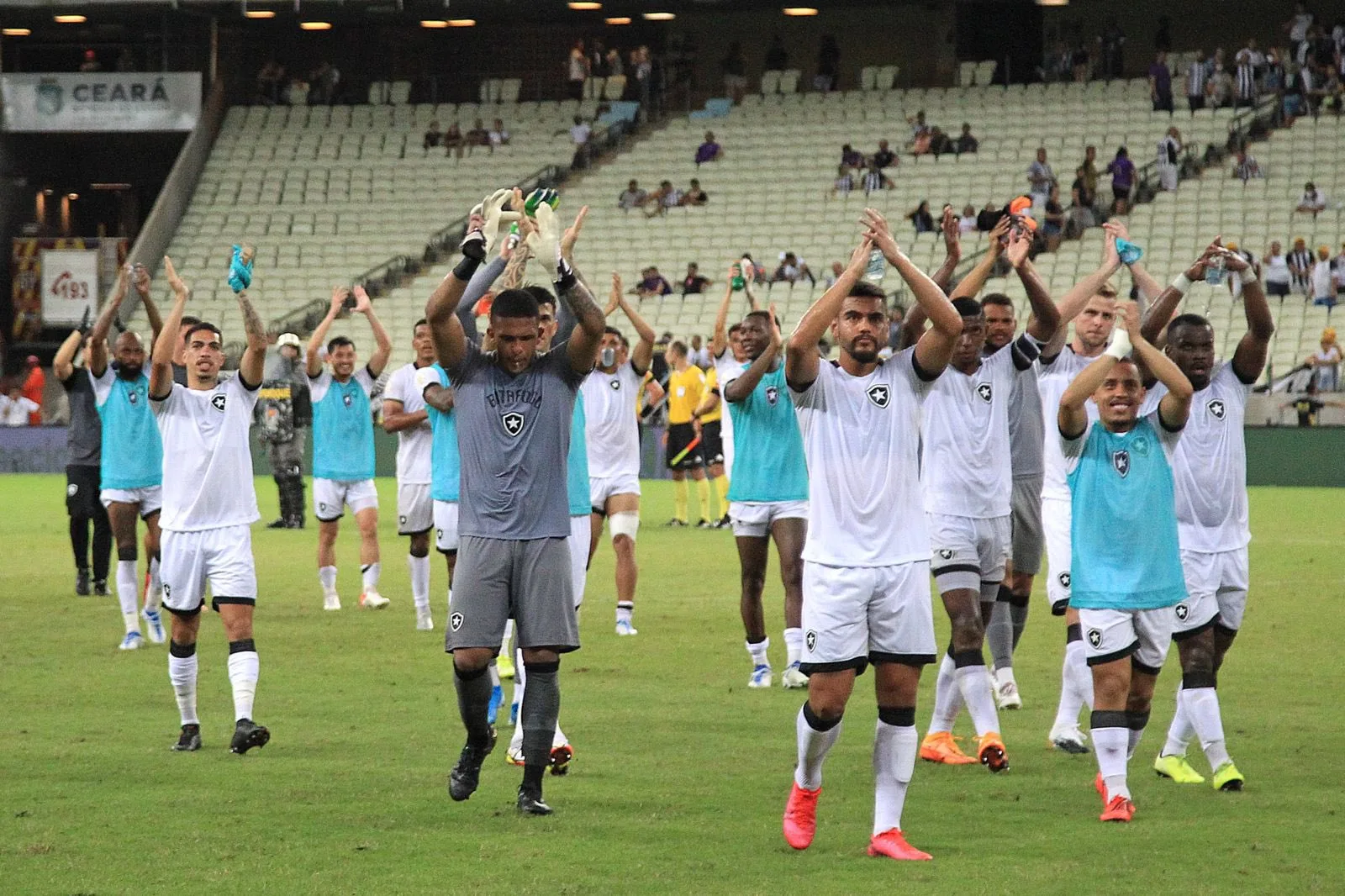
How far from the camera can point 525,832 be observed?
7.82 m

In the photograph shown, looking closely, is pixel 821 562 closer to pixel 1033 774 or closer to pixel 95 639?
pixel 1033 774

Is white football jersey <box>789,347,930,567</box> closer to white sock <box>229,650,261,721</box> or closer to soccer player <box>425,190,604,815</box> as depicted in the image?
soccer player <box>425,190,604,815</box>

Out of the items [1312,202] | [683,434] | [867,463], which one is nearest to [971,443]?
[867,463]

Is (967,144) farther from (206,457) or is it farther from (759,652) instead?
(206,457)

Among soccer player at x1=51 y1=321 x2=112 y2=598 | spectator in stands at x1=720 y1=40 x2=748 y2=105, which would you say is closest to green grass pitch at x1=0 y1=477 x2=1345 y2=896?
soccer player at x1=51 y1=321 x2=112 y2=598

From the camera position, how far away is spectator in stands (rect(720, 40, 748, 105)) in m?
46.4

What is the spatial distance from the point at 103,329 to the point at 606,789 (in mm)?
4853

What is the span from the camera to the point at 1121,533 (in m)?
8.05

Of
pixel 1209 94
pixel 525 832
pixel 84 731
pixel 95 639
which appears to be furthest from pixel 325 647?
pixel 1209 94

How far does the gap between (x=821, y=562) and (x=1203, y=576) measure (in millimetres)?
2173

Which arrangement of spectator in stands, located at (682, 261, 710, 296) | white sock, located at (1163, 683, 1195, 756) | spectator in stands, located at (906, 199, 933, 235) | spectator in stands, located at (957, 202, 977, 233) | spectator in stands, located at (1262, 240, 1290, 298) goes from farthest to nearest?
1. spectator in stands, located at (682, 261, 710, 296)
2. spectator in stands, located at (957, 202, 977, 233)
3. spectator in stands, located at (906, 199, 933, 235)
4. spectator in stands, located at (1262, 240, 1290, 298)
5. white sock, located at (1163, 683, 1195, 756)

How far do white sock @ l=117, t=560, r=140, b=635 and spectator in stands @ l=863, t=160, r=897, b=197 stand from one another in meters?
29.7

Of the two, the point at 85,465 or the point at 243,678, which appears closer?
the point at 243,678

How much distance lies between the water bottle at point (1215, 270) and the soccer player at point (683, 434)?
656 inches
